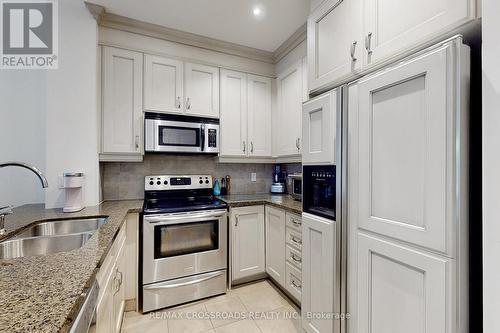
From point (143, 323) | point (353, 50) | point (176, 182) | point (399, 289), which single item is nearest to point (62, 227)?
point (143, 323)

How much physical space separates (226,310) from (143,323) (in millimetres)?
675

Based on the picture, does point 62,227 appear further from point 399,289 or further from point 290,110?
point 290,110

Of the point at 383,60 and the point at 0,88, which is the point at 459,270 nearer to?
the point at 383,60

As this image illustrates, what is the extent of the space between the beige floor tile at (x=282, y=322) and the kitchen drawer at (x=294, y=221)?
731 millimetres

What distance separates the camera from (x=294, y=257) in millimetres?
2051

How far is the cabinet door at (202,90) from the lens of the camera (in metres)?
2.43

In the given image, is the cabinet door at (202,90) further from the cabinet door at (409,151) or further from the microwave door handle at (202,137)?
the cabinet door at (409,151)

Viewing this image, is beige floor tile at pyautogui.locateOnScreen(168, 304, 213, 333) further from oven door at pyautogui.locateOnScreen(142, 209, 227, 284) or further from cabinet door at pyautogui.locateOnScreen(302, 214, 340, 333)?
cabinet door at pyautogui.locateOnScreen(302, 214, 340, 333)

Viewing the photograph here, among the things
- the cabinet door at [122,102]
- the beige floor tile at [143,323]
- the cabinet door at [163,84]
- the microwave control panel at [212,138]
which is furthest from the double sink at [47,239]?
the microwave control panel at [212,138]

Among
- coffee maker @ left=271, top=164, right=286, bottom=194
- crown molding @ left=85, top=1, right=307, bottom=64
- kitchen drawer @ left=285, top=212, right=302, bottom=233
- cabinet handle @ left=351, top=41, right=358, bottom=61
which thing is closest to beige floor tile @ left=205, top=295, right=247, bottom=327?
kitchen drawer @ left=285, top=212, right=302, bottom=233

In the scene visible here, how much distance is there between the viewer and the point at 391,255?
3.36 feet

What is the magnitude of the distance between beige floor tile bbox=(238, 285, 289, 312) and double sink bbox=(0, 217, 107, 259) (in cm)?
148

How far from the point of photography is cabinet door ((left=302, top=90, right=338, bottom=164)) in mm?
1361

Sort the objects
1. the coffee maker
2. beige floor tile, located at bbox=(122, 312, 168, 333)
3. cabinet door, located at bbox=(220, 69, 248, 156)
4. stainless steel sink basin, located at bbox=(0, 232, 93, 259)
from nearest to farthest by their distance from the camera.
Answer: stainless steel sink basin, located at bbox=(0, 232, 93, 259) < beige floor tile, located at bbox=(122, 312, 168, 333) < cabinet door, located at bbox=(220, 69, 248, 156) < the coffee maker
